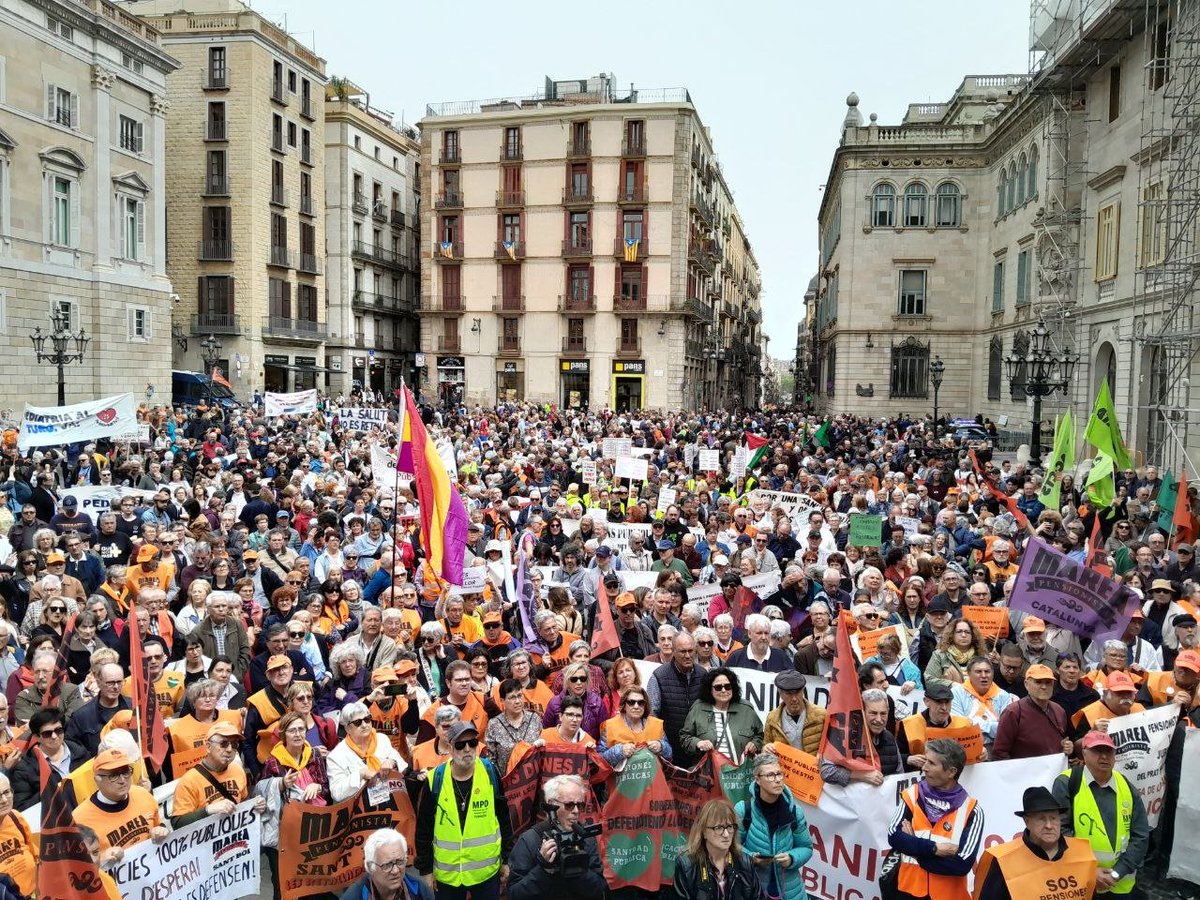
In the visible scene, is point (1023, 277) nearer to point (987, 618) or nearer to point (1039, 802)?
point (987, 618)

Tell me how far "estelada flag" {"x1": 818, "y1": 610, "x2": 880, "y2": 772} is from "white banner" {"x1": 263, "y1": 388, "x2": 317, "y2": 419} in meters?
20.3

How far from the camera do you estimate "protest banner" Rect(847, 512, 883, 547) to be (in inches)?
462

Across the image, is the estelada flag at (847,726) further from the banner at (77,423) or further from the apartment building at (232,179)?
the apartment building at (232,179)

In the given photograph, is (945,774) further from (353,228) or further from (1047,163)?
(353,228)

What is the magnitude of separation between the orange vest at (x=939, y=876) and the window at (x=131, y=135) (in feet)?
125

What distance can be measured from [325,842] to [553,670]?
244 cm

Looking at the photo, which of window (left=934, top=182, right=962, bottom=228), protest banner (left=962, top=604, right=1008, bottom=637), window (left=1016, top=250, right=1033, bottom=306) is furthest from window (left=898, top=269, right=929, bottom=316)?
protest banner (left=962, top=604, right=1008, bottom=637)

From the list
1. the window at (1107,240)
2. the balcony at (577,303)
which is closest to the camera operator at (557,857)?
the window at (1107,240)

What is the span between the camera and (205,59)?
149 feet

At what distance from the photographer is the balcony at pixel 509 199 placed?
177 ft

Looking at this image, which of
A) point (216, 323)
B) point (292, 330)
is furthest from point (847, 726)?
point (292, 330)

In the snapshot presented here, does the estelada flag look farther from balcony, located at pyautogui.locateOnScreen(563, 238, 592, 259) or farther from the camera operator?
balcony, located at pyautogui.locateOnScreen(563, 238, 592, 259)

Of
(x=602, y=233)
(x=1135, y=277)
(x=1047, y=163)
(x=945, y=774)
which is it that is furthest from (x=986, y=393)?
(x=945, y=774)

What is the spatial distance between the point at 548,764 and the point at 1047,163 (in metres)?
30.5
